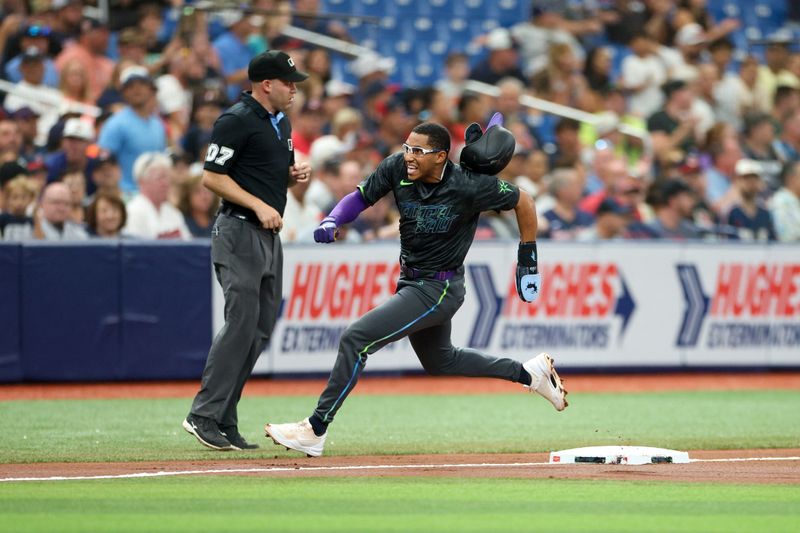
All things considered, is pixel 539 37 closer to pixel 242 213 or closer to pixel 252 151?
pixel 252 151

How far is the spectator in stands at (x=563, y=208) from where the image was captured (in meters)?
16.3

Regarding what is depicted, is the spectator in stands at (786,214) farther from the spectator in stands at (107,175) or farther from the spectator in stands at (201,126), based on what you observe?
the spectator in stands at (107,175)

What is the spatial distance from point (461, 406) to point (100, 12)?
8.06m

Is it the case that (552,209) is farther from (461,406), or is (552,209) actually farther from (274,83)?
(274,83)

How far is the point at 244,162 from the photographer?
30.0 ft

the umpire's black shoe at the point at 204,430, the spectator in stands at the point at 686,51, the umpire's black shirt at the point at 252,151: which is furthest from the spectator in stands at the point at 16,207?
the spectator in stands at the point at 686,51

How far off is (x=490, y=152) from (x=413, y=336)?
1.35 meters

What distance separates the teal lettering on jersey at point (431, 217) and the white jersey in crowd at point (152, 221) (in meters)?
6.19

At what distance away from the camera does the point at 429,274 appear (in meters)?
8.95

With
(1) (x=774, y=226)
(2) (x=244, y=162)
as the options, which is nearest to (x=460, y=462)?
(2) (x=244, y=162)

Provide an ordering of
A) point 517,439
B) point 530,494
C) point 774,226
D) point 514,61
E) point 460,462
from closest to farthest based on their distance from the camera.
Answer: point 530,494
point 460,462
point 517,439
point 774,226
point 514,61

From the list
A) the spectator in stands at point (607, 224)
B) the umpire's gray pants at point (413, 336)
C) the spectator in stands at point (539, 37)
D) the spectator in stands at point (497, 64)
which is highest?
the spectator in stands at point (539, 37)

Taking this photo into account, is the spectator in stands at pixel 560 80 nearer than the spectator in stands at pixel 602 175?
No

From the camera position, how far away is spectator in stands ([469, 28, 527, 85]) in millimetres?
19969
